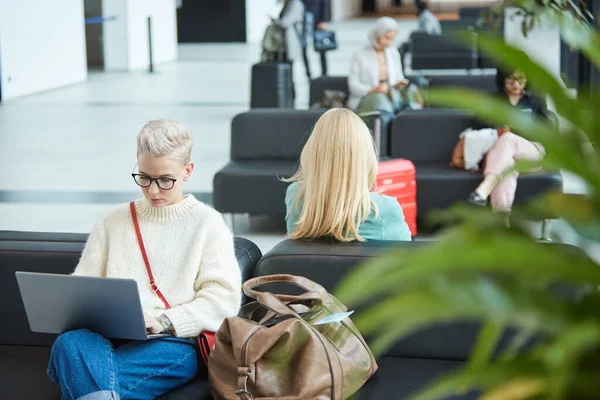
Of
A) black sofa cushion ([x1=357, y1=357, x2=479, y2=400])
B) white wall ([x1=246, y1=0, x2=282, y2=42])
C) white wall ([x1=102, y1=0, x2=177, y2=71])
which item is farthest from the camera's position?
white wall ([x1=246, y1=0, x2=282, y2=42])

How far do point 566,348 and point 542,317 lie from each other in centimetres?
5

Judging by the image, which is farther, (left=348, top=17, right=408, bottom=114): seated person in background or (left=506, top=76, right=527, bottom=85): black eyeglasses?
(left=348, top=17, right=408, bottom=114): seated person in background

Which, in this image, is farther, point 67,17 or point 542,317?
point 67,17

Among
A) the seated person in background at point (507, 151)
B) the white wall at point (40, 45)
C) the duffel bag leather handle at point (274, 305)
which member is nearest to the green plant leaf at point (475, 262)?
the duffel bag leather handle at point (274, 305)

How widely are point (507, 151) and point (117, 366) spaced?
4.55 metres

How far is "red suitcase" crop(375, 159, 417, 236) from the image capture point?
648 centimetres

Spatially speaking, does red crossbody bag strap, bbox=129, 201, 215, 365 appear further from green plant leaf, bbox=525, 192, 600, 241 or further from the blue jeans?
green plant leaf, bbox=525, 192, 600, 241

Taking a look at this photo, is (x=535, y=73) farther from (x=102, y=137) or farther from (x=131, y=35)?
(x=131, y=35)

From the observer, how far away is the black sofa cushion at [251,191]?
7.06 meters

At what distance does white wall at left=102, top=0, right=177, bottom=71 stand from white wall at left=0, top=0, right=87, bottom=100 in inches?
75.1

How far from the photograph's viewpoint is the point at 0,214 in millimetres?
7672

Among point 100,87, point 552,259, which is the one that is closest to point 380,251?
point 552,259

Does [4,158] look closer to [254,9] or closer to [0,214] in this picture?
[0,214]

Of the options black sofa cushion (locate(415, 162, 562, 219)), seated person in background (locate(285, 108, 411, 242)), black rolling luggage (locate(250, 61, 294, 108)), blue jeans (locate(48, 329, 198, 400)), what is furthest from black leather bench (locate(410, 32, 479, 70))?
blue jeans (locate(48, 329, 198, 400))
